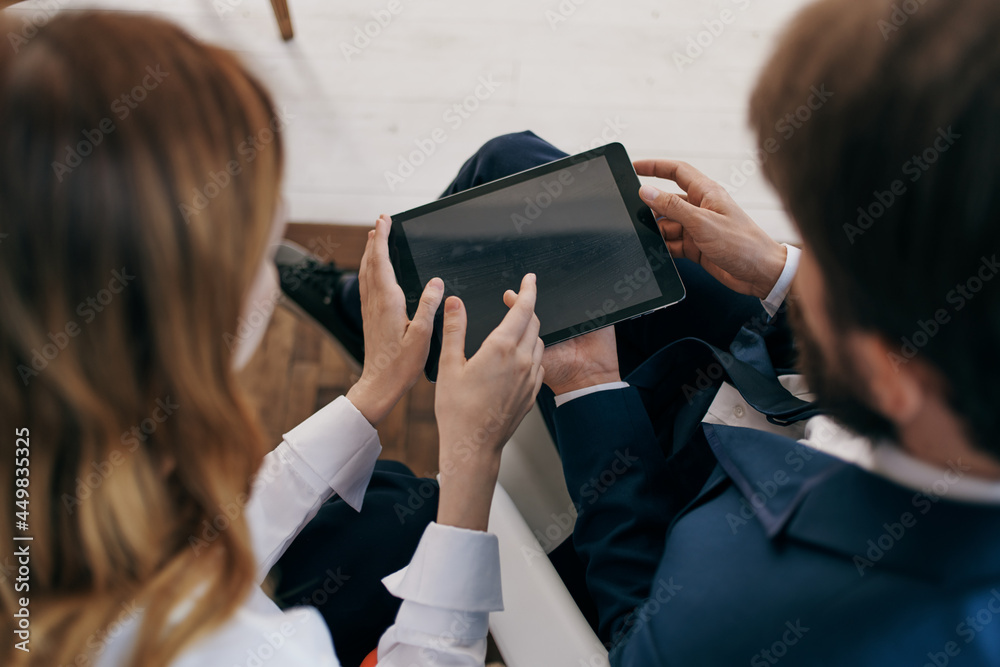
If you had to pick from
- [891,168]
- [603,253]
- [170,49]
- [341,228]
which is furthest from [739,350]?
[341,228]

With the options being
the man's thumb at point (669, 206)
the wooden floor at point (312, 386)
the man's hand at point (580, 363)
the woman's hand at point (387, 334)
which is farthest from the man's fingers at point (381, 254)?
the wooden floor at point (312, 386)

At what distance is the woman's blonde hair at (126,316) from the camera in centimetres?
42

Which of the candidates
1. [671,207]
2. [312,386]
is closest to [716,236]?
[671,207]

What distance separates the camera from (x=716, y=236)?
0.84 m

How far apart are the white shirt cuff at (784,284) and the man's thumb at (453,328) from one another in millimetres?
421

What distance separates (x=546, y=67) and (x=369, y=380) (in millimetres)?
1056

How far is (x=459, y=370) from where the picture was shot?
72cm

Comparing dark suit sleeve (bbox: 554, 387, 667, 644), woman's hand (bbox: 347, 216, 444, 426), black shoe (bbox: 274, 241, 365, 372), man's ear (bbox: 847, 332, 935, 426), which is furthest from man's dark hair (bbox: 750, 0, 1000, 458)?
black shoe (bbox: 274, 241, 365, 372)

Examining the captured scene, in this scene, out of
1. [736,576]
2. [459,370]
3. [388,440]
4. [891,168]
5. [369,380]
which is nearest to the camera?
[891,168]

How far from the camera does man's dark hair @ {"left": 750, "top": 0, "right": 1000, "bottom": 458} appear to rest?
1.20 ft

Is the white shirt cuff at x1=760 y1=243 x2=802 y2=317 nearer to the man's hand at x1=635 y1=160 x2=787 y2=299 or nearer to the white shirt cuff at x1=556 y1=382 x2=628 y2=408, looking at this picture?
the man's hand at x1=635 y1=160 x2=787 y2=299

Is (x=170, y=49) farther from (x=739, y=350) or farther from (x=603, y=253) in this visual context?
(x=739, y=350)

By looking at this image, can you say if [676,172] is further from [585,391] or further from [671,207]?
[585,391]

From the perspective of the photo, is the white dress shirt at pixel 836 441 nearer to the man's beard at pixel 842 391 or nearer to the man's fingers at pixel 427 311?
the man's beard at pixel 842 391
